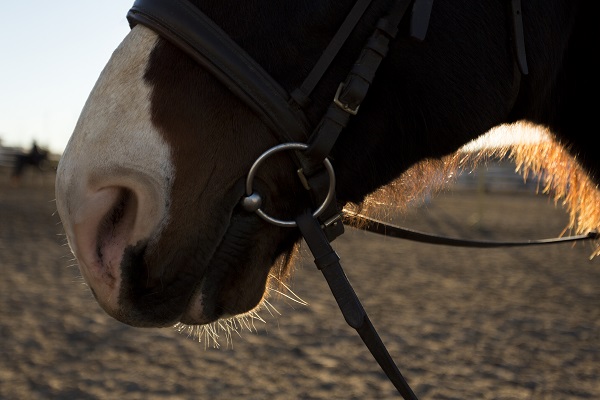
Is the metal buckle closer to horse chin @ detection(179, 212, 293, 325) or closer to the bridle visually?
the bridle

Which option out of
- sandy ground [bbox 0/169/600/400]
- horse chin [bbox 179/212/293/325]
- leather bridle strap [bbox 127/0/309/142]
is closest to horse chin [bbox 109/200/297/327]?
horse chin [bbox 179/212/293/325]

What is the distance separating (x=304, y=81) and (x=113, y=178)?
18.3 inches

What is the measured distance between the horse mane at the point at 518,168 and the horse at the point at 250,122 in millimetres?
214

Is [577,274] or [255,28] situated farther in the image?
[577,274]

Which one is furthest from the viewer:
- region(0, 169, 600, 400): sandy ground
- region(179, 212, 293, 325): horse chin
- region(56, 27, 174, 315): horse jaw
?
region(0, 169, 600, 400): sandy ground

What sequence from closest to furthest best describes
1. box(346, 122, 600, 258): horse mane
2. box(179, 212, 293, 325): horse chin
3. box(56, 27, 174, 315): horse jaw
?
1. box(56, 27, 174, 315): horse jaw
2. box(179, 212, 293, 325): horse chin
3. box(346, 122, 600, 258): horse mane

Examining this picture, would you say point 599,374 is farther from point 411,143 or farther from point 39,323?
point 39,323

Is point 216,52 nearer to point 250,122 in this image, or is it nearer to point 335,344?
point 250,122

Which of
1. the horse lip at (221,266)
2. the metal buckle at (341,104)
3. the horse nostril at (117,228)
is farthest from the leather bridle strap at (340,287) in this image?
the horse nostril at (117,228)

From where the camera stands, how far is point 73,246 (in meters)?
1.30

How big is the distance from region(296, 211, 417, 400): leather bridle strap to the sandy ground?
86cm

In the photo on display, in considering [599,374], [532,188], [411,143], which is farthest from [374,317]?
[532,188]

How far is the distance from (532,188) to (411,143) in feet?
96.7

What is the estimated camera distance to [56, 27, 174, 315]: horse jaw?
4.12 ft
